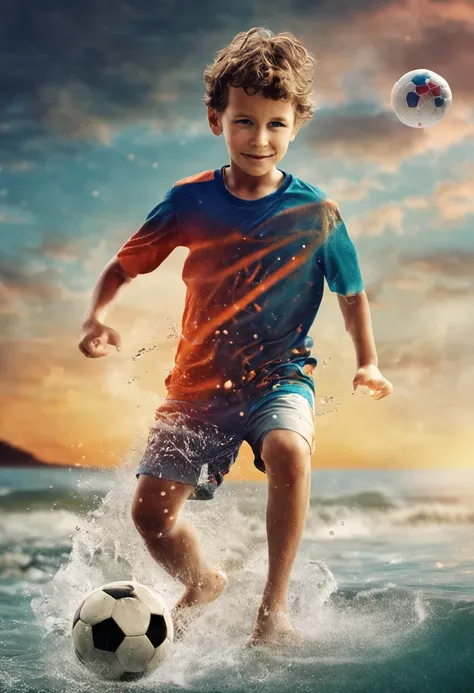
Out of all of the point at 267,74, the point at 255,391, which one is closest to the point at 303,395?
the point at 255,391

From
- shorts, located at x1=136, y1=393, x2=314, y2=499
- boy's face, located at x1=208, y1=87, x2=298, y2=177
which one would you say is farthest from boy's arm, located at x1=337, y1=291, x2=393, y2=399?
boy's face, located at x1=208, y1=87, x2=298, y2=177

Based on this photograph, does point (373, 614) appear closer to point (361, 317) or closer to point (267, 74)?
point (361, 317)

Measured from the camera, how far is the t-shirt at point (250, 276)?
3.25 metres

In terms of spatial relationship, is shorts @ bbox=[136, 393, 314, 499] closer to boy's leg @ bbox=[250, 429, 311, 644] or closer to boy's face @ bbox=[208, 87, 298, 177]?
boy's leg @ bbox=[250, 429, 311, 644]

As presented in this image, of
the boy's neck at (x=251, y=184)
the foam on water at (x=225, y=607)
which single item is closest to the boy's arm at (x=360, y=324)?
the boy's neck at (x=251, y=184)

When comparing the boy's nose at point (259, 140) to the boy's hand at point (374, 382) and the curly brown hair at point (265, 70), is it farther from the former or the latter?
the boy's hand at point (374, 382)

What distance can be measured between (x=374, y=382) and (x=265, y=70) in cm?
113

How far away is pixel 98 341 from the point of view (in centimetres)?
323

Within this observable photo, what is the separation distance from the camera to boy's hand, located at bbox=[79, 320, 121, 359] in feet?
10.5

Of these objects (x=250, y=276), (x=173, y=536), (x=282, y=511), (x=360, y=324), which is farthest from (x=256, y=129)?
(x=173, y=536)

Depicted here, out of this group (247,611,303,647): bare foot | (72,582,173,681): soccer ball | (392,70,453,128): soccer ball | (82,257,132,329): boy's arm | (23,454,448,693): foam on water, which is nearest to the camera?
(72,582,173,681): soccer ball

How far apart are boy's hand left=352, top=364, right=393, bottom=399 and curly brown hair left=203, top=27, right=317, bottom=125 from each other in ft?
3.05

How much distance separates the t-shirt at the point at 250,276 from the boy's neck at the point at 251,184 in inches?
0.9

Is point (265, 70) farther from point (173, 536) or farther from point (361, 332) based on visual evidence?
point (173, 536)
